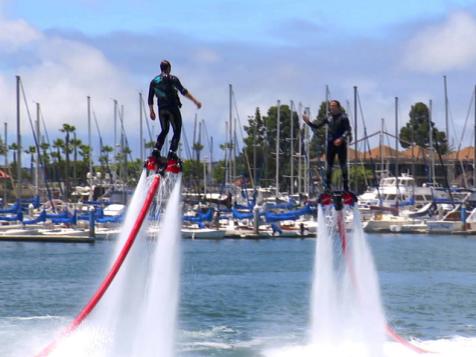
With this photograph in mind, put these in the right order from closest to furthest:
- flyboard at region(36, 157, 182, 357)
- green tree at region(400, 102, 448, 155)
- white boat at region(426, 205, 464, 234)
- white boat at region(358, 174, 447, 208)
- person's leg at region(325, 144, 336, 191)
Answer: flyboard at region(36, 157, 182, 357) → person's leg at region(325, 144, 336, 191) → white boat at region(426, 205, 464, 234) → white boat at region(358, 174, 447, 208) → green tree at region(400, 102, 448, 155)

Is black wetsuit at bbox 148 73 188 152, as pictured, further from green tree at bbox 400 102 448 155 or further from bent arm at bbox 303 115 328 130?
green tree at bbox 400 102 448 155

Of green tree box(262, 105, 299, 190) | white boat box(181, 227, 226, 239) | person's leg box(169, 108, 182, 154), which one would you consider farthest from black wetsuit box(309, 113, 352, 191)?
green tree box(262, 105, 299, 190)

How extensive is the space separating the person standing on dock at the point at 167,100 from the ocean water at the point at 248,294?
743cm

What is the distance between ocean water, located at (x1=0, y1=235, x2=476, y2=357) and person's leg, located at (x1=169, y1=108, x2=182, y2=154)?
737 centimetres

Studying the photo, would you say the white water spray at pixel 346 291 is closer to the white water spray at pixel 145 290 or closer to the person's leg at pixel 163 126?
the white water spray at pixel 145 290

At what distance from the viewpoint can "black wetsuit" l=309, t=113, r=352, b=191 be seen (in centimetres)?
2173

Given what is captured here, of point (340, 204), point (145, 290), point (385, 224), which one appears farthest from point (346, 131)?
point (385, 224)

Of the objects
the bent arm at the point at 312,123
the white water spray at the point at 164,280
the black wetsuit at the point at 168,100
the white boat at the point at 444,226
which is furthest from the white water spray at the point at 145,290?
the white boat at the point at 444,226

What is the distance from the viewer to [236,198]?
11462 centimetres

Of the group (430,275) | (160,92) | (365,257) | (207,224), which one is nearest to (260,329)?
(365,257)

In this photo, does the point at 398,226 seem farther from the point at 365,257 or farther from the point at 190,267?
the point at 365,257

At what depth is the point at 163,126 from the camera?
2083 centimetres

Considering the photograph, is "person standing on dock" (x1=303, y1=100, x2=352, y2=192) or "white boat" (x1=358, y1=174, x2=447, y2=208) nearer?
"person standing on dock" (x1=303, y1=100, x2=352, y2=192)

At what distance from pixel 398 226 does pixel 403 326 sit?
67364mm
